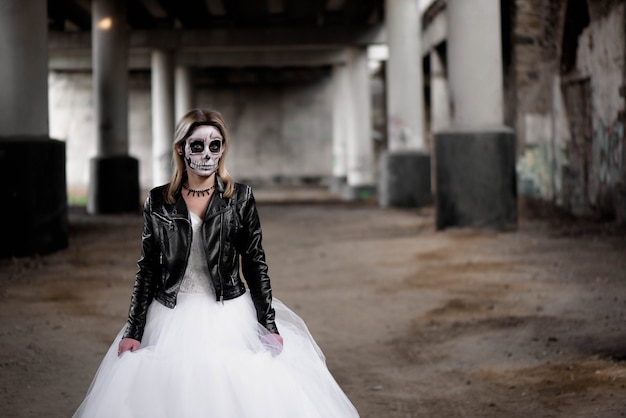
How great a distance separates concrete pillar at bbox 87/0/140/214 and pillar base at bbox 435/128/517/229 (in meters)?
9.23

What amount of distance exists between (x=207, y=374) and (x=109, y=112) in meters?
16.8

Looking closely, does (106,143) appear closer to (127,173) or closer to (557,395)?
(127,173)

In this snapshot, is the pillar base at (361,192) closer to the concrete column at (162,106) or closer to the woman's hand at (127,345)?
the concrete column at (162,106)

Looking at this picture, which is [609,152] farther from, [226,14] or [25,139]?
[226,14]

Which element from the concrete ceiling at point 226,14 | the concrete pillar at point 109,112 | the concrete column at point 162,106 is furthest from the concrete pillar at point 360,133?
the concrete pillar at point 109,112

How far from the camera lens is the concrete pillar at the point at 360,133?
26.6 metres

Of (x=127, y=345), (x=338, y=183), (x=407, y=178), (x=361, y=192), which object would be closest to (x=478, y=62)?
(x=407, y=178)

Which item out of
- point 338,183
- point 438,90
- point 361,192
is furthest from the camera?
point 338,183

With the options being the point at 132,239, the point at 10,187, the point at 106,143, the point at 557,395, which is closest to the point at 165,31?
the point at 106,143

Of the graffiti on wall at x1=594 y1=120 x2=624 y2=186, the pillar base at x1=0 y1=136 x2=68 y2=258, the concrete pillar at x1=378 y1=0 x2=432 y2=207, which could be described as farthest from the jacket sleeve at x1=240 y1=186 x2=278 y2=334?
the concrete pillar at x1=378 y1=0 x2=432 y2=207

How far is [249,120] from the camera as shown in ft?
125

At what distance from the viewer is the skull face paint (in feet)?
10.6

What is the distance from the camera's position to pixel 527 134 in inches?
704

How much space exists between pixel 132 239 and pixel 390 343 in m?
7.63
